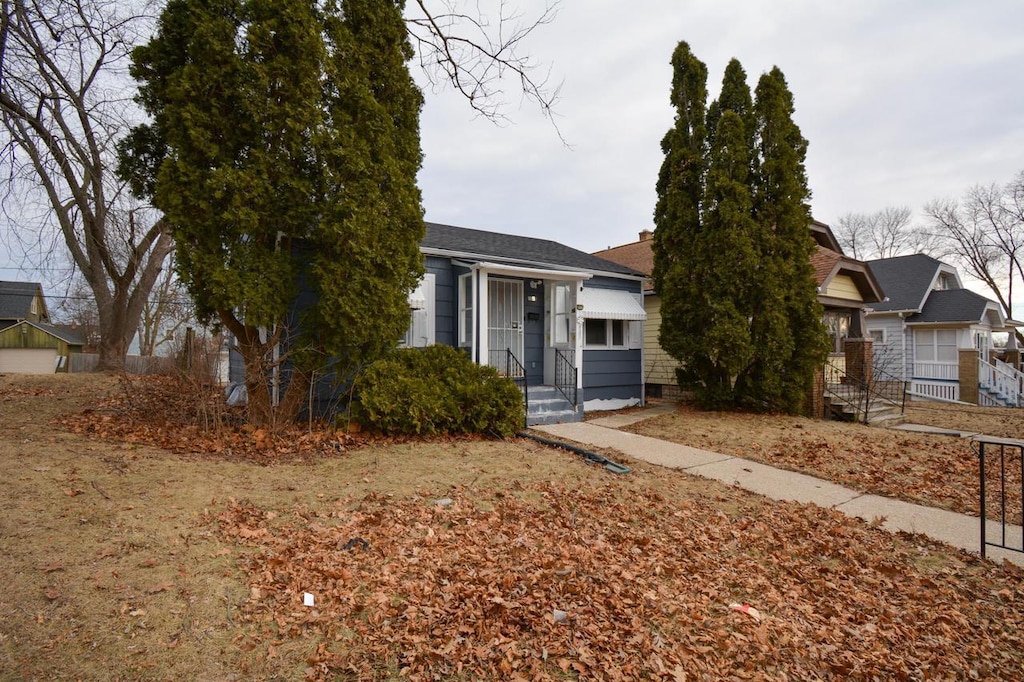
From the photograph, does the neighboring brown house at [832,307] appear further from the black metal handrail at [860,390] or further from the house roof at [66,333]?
A: the house roof at [66,333]

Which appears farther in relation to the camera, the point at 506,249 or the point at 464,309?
the point at 506,249

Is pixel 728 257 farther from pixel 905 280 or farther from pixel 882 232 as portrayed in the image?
pixel 882 232

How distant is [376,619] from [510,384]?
5.18 m

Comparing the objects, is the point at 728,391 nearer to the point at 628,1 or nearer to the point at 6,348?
the point at 628,1

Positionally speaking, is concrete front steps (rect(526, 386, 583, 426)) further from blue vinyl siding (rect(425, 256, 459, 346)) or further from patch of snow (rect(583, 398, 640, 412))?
blue vinyl siding (rect(425, 256, 459, 346))

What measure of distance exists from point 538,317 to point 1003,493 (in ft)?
26.6

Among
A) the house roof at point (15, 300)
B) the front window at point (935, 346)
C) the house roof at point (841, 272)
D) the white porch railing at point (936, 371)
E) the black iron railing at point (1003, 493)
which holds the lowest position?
the black iron railing at point (1003, 493)

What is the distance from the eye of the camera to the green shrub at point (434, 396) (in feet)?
22.3

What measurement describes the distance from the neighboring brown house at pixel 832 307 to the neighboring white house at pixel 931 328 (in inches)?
116

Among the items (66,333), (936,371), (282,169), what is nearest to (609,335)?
(282,169)

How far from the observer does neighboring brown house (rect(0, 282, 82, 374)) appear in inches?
1278

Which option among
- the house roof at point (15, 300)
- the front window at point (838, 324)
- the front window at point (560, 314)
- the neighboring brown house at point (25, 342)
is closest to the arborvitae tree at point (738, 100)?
the front window at point (560, 314)

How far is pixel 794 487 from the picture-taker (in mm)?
5711

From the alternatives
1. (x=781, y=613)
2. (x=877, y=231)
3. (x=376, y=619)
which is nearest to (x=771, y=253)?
(x=781, y=613)
